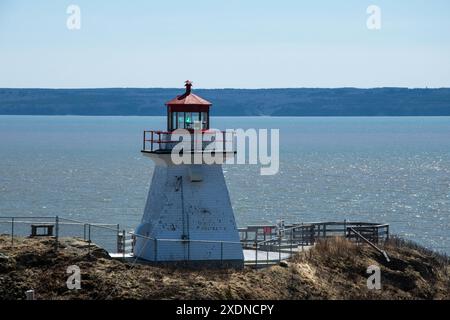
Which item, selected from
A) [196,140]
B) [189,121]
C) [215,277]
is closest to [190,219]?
[196,140]

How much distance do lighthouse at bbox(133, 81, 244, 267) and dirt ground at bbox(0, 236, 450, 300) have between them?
1.22 m

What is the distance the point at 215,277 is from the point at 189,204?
298 cm

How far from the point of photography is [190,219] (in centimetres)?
3334

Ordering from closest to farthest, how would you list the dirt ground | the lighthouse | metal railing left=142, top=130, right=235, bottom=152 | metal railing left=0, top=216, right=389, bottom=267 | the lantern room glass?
the dirt ground, metal railing left=0, top=216, right=389, bottom=267, the lighthouse, metal railing left=142, top=130, right=235, bottom=152, the lantern room glass

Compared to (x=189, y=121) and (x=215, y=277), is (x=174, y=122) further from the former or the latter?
(x=215, y=277)

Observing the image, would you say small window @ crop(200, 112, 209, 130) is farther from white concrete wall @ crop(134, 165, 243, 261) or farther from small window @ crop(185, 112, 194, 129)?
white concrete wall @ crop(134, 165, 243, 261)

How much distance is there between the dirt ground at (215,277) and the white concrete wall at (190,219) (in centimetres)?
120

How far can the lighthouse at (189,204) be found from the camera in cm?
3316

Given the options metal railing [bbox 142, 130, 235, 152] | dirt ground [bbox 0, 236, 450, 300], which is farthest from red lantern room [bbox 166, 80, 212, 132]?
dirt ground [bbox 0, 236, 450, 300]

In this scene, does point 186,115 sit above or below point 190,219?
above

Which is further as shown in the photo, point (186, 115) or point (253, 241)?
point (253, 241)

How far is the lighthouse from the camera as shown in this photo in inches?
1305

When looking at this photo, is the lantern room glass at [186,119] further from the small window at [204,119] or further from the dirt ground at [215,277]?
the dirt ground at [215,277]

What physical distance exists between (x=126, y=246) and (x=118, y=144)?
134504mm
